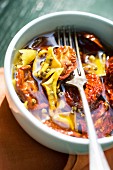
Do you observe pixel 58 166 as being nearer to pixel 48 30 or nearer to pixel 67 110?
pixel 67 110

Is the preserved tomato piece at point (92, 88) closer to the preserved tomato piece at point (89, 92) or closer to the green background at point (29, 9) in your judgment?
the preserved tomato piece at point (89, 92)

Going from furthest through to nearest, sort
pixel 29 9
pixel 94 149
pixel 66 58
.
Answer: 1. pixel 29 9
2. pixel 66 58
3. pixel 94 149

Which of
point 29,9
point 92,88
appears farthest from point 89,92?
point 29,9

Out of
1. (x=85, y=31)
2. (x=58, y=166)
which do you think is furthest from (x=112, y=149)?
(x=85, y=31)

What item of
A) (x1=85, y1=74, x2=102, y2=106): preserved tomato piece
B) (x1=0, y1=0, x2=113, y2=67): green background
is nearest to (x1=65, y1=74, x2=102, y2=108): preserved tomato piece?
(x1=85, y1=74, x2=102, y2=106): preserved tomato piece

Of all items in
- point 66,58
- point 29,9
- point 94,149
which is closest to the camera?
point 94,149

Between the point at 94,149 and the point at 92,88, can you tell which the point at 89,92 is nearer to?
the point at 92,88

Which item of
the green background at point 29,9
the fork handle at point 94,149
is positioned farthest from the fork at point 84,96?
the green background at point 29,9

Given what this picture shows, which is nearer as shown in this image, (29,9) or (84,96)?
(84,96)
